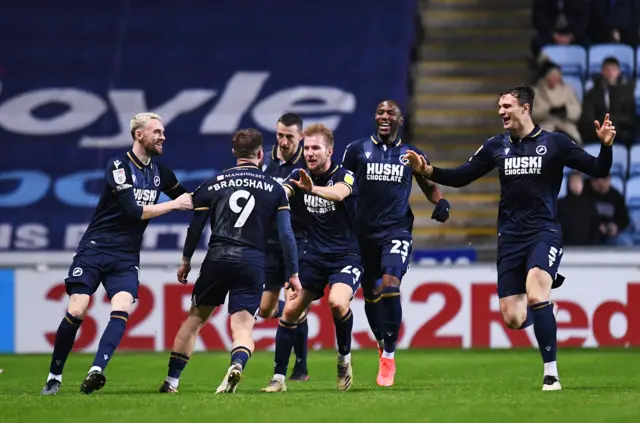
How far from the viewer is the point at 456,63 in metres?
18.9

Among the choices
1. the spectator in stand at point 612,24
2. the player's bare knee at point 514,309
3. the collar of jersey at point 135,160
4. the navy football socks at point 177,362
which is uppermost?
the spectator in stand at point 612,24

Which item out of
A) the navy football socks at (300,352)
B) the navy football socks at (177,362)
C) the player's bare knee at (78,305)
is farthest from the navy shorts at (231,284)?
the navy football socks at (300,352)

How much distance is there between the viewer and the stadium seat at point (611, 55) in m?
17.6

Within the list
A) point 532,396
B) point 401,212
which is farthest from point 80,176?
point 532,396

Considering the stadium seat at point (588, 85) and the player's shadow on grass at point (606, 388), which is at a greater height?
the stadium seat at point (588, 85)

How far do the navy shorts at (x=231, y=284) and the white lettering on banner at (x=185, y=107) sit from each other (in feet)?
31.0

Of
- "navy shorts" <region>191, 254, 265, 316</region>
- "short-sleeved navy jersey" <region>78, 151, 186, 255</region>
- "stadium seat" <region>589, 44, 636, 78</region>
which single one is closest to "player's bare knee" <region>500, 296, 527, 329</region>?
"navy shorts" <region>191, 254, 265, 316</region>

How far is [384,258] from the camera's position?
10055 millimetres

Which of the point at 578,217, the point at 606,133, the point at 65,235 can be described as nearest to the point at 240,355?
the point at 606,133

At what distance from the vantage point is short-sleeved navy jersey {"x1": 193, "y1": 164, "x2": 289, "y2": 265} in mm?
8594

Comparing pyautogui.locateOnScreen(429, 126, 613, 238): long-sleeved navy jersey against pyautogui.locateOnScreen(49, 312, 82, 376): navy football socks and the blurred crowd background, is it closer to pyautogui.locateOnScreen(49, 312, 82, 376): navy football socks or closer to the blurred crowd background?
pyautogui.locateOnScreen(49, 312, 82, 376): navy football socks

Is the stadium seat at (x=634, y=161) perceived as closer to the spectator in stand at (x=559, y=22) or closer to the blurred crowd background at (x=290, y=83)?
the blurred crowd background at (x=290, y=83)

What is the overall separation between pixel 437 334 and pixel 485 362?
1.88m

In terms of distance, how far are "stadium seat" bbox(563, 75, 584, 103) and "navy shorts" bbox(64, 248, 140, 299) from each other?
9833 mm
